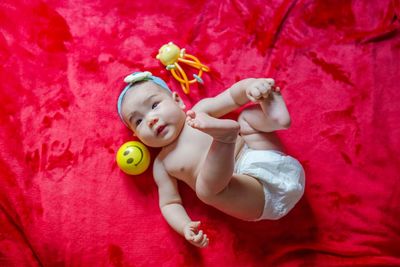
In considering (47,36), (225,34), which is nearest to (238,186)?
(225,34)

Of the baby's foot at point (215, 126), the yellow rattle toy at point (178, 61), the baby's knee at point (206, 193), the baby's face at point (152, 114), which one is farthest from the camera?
the yellow rattle toy at point (178, 61)

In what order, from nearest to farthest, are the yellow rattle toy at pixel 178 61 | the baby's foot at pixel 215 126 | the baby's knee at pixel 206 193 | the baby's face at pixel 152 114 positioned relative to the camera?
the baby's foot at pixel 215 126
the baby's knee at pixel 206 193
the baby's face at pixel 152 114
the yellow rattle toy at pixel 178 61

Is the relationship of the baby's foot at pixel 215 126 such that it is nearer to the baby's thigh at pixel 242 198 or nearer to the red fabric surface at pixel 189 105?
the baby's thigh at pixel 242 198

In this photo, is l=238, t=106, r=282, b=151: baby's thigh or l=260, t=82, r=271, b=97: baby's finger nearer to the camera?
l=260, t=82, r=271, b=97: baby's finger

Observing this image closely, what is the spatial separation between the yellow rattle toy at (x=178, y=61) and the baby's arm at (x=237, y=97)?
0.31ft

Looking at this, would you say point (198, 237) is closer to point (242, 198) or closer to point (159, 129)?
point (242, 198)

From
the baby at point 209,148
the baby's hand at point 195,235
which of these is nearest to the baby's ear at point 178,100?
the baby at point 209,148

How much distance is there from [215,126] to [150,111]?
0.29 m

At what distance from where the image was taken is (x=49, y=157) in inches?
47.7

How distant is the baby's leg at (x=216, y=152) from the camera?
84 cm

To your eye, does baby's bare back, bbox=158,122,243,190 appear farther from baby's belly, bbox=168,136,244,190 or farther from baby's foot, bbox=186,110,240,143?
baby's foot, bbox=186,110,240,143

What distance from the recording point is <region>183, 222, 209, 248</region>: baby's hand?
963 millimetres

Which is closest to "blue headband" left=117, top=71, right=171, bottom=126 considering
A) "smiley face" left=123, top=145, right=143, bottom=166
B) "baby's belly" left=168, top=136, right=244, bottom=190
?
"smiley face" left=123, top=145, right=143, bottom=166

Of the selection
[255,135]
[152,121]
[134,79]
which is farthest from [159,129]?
[255,135]
